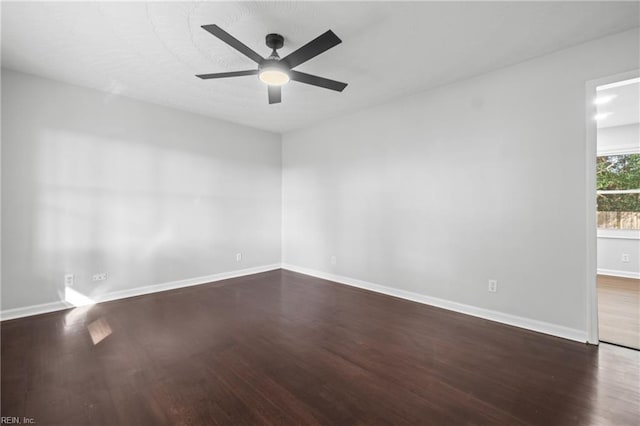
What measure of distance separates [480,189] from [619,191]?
13.5 feet

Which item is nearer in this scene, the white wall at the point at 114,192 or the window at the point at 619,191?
the white wall at the point at 114,192

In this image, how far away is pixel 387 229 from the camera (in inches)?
159

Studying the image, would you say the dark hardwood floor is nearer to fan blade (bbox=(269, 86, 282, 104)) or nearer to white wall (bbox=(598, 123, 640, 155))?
Result: fan blade (bbox=(269, 86, 282, 104))

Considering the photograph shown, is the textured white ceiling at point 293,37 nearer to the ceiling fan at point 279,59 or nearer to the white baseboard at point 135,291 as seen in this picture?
the ceiling fan at point 279,59

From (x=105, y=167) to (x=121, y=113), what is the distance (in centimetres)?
77

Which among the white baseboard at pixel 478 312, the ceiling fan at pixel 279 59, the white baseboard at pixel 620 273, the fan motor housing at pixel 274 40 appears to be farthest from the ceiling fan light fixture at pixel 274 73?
the white baseboard at pixel 620 273

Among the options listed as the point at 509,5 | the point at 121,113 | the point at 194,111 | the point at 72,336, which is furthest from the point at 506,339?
the point at 121,113

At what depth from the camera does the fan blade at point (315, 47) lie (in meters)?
1.91

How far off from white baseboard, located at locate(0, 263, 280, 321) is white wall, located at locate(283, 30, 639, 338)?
1.60m

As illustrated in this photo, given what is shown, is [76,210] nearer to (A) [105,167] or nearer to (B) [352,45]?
(A) [105,167]

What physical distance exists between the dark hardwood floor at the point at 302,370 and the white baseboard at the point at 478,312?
0.12 m

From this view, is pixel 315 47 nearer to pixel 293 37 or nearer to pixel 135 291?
pixel 293 37

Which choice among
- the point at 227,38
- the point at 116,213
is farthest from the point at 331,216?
the point at 227,38

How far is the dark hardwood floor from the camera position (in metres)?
1.67
